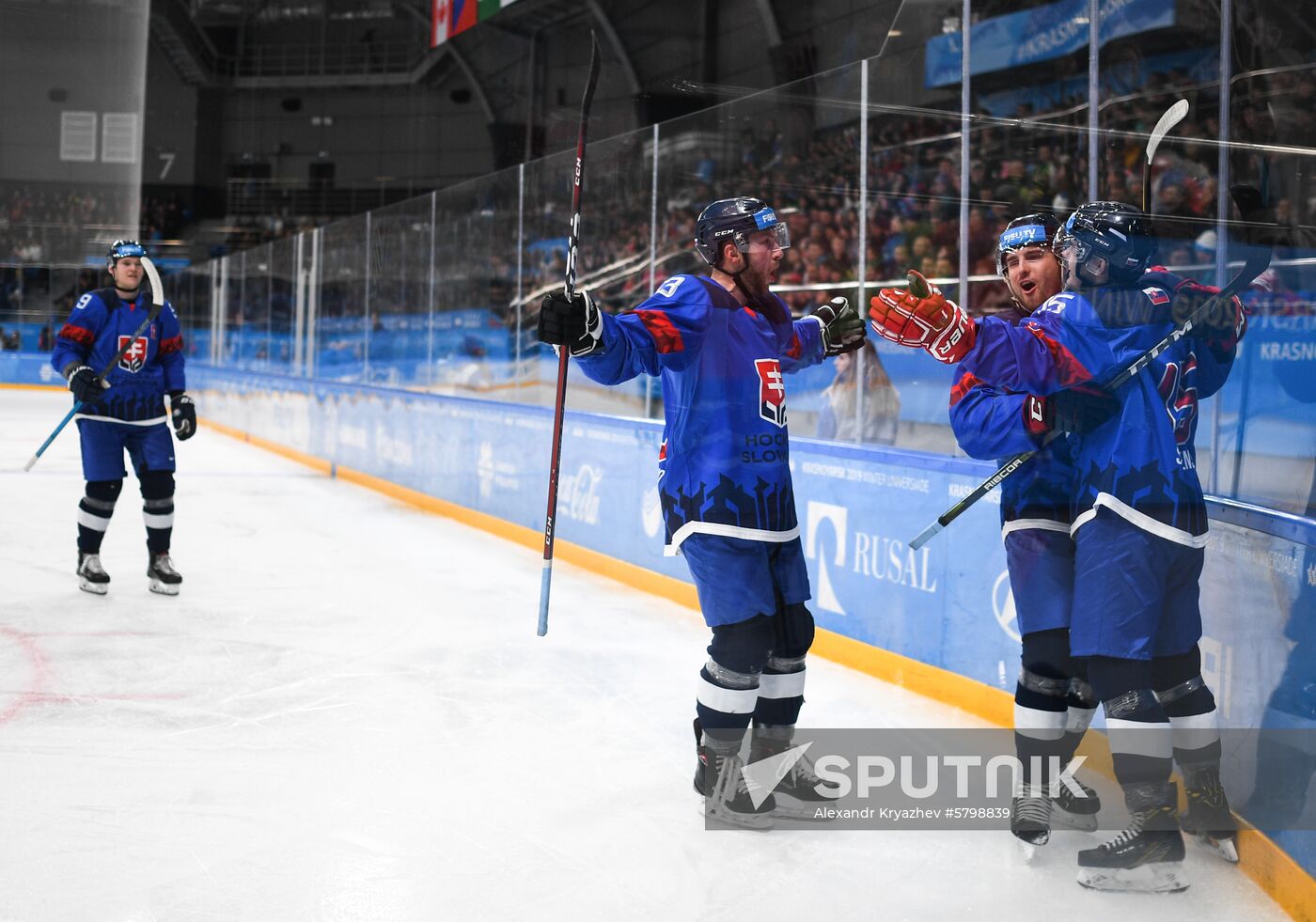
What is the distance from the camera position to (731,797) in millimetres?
2777

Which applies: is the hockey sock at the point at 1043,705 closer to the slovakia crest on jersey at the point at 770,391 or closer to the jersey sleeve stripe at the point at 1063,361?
the jersey sleeve stripe at the point at 1063,361

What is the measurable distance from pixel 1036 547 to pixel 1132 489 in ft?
1.14

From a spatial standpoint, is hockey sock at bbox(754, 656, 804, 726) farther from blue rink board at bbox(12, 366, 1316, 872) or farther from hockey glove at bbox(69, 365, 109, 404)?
hockey glove at bbox(69, 365, 109, 404)

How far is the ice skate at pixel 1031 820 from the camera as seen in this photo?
259cm

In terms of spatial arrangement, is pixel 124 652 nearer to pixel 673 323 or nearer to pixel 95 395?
pixel 95 395

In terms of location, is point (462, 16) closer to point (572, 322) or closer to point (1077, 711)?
point (572, 322)

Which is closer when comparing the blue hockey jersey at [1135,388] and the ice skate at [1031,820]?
the blue hockey jersey at [1135,388]

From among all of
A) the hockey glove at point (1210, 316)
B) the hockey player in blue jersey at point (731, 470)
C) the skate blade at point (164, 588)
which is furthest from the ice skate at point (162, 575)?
the hockey glove at point (1210, 316)

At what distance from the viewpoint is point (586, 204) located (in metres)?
6.89

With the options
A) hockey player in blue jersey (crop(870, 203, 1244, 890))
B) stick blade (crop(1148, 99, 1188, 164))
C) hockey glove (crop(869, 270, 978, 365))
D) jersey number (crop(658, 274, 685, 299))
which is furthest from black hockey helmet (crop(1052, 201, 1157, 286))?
jersey number (crop(658, 274, 685, 299))

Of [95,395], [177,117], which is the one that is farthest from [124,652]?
[177,117]

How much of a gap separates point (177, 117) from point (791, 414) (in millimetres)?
23469

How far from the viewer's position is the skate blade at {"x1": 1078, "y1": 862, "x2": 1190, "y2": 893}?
2.39m

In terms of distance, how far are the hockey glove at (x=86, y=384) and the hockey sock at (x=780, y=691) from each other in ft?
10.9
